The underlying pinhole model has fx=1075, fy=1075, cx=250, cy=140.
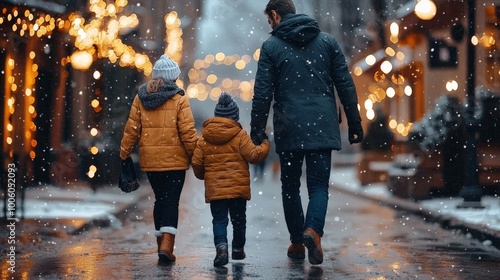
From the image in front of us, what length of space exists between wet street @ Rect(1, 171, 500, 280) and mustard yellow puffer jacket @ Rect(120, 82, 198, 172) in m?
0.79

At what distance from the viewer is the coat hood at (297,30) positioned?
805 cm

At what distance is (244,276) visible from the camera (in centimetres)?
727

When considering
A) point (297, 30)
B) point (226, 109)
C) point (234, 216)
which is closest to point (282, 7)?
point (297, 30)

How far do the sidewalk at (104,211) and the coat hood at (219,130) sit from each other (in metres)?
3.75

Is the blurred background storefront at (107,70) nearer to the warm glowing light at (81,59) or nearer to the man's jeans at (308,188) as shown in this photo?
the warm glowing light at (81,59)

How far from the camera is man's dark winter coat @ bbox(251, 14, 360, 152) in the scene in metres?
8.02

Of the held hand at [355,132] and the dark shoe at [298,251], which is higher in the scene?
the held hand at [355,132]

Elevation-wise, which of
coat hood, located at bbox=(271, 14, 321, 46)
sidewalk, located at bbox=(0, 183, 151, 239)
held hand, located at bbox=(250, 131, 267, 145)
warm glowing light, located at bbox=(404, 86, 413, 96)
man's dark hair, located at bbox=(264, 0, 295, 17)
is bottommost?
sidewalk, located at bbox=(0, 183, 151, 239)

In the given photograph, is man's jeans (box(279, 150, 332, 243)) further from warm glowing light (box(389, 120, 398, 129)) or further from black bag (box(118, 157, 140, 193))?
warm glowing light (box(389, 120, 398, 129))

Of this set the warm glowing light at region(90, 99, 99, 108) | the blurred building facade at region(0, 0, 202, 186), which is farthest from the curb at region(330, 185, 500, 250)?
the warm glowing light at region(90, 99, 99, 108)

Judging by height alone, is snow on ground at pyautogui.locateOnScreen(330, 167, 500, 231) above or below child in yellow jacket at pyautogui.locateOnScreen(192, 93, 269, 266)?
below

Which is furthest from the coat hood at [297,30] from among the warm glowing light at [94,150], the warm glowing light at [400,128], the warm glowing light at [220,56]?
the warm glowing light at [220,56]

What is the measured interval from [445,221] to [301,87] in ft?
21.5

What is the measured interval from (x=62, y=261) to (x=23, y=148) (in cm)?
1506
